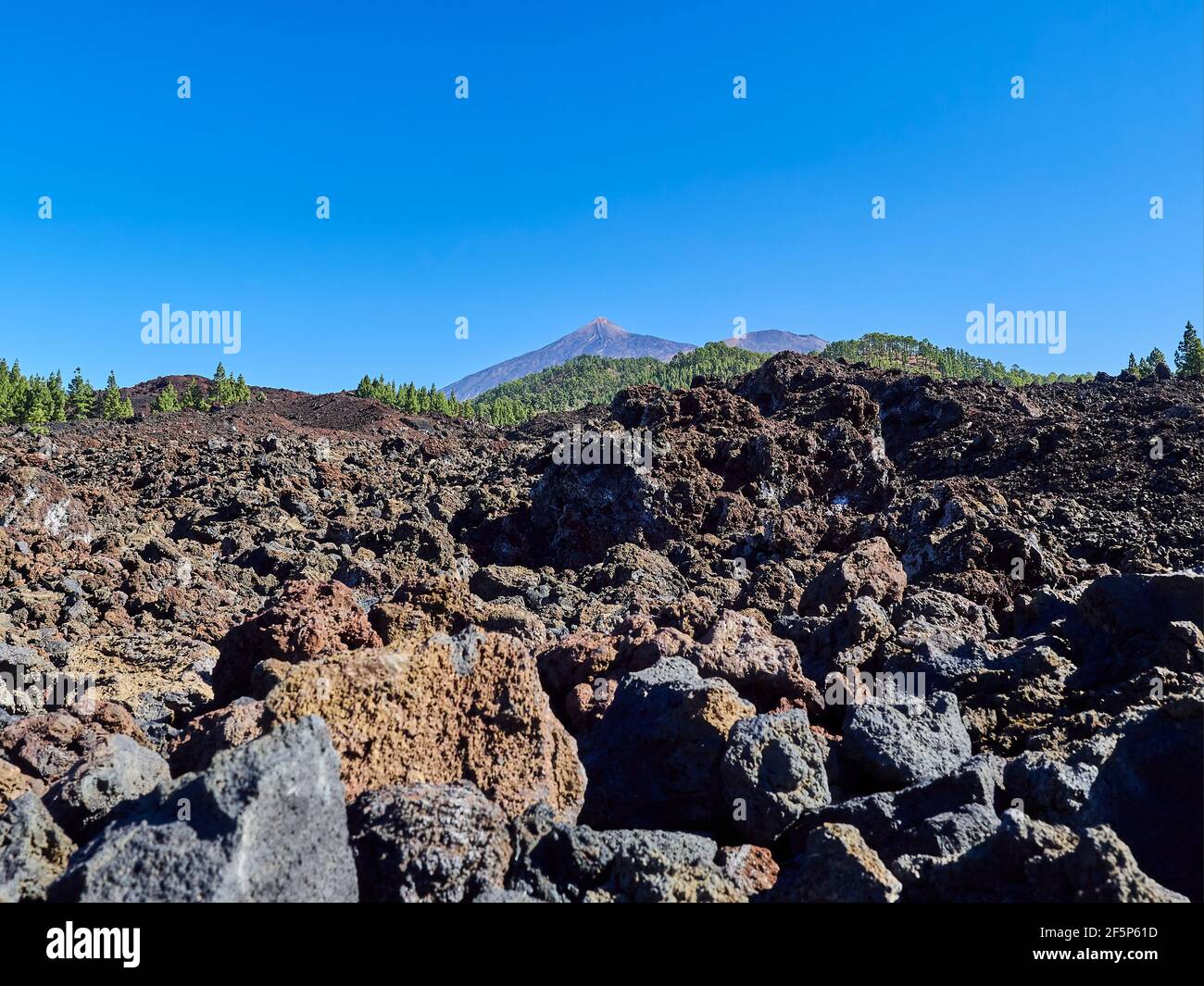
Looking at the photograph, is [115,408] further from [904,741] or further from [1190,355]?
[1190,355]

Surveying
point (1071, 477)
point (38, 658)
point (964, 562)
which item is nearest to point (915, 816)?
point (964, 562)

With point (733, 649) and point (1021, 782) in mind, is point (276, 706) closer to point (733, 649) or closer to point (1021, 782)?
point (733, 649)

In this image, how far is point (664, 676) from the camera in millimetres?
5738

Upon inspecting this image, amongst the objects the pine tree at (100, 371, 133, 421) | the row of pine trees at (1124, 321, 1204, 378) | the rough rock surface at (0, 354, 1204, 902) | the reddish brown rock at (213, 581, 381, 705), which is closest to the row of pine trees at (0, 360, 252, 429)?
the pine tree at (100, 371, 133, 421)

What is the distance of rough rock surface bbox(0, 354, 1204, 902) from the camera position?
365 cm

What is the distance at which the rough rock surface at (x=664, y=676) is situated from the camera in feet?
12.0

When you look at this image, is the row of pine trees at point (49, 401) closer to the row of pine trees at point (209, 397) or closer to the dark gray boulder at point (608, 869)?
the row of pine trees at point (209, 397)

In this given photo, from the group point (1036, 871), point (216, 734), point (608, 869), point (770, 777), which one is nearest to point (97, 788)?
point (216, 734)

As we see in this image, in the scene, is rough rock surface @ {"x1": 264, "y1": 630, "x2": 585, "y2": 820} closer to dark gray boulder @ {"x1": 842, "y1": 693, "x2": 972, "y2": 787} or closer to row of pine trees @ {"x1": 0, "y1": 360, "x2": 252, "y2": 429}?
dark gray boulder @ {"x1": 842, "y1": 693, "x2": 972, "y2": 787}

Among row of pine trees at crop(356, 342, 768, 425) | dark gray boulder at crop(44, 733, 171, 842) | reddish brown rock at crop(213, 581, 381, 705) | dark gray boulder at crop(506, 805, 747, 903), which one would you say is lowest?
dark gray boulder at crop(506, 805, 747, 903)

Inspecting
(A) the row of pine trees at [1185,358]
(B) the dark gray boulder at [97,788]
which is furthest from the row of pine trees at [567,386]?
(B) the dark gray boulder at [97,788]
